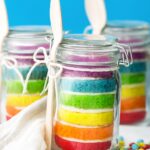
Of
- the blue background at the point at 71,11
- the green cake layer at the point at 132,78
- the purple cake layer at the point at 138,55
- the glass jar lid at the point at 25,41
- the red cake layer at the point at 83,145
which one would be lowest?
the red cake layer at the point at 83,145

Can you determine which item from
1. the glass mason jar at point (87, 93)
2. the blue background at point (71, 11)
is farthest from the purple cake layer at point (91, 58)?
the blue background at point (71, 11)

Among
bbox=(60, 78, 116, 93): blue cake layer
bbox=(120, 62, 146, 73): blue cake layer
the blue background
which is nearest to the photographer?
bbox=(60, 78, 116, 93): blue cake layer

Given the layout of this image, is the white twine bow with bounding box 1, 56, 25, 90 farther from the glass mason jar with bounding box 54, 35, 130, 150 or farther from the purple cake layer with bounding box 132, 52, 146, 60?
the purple cake layer with bounding box 132, 52, 146, 60

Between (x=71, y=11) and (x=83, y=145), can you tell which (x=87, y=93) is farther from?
(x=71, y=11)

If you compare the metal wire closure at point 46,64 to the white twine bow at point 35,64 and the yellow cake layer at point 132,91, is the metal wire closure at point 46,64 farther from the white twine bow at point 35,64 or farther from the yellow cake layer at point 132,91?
the yellow cake layer at point 132,91

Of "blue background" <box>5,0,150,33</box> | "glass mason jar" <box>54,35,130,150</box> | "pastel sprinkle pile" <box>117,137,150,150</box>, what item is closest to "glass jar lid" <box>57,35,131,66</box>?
"glass mason jar" <box>54,35,130,150</box>

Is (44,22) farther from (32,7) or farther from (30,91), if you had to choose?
(30,91)

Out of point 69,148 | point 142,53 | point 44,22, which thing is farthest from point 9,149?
point 44,22
